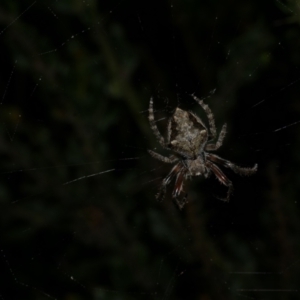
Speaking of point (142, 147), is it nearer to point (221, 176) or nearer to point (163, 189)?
point (163, 189)

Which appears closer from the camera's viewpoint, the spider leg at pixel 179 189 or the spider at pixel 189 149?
the spider at pixel 189 149

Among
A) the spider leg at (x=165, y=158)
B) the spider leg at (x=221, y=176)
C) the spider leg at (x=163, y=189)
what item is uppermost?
the spider leg at (x=165, y=158)

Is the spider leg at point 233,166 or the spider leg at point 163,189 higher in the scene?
the spider leg at point 163,189

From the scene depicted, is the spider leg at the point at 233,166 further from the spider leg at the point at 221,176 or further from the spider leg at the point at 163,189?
the spider leg at the point at 163,189

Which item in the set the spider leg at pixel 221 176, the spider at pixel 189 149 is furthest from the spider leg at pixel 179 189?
the spider leg at pixel 221 176

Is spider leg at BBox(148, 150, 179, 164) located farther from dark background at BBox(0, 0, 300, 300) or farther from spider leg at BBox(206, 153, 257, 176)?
spider leg at BBox(206, 153, 257, 176)
